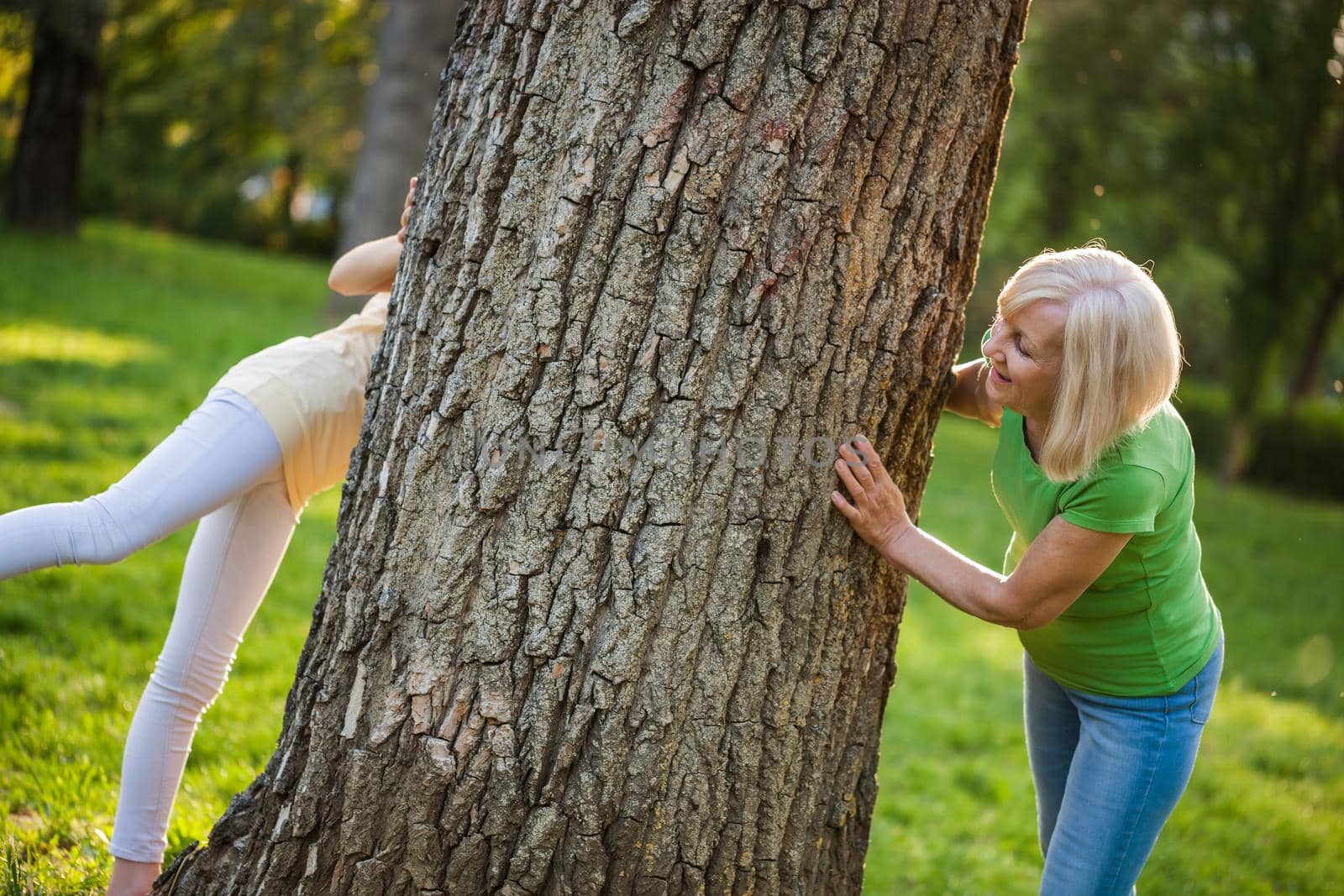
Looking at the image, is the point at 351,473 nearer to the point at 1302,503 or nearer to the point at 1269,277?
the point at 1269,277

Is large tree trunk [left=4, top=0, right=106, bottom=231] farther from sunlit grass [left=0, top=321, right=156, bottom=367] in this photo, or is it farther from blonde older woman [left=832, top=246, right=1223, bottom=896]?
blonde older woman [left=832, top=246, right=1223, bottom=896]

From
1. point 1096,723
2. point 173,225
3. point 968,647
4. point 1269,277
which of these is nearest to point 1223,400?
point 1269,277

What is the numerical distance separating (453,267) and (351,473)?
49 cm

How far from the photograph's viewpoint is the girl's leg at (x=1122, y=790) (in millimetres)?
2318

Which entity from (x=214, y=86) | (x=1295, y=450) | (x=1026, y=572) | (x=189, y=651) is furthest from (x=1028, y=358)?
(x=1295, y=450)

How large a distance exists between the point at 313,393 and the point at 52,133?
1567 cm

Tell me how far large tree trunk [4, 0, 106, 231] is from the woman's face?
50.8 ft

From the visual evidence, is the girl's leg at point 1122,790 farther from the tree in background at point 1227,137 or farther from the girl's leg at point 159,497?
the tree in background at point 1227,137

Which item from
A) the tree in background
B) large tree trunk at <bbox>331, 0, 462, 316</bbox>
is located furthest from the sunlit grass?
the tree in background

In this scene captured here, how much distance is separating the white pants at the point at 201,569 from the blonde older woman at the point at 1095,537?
4.30ft

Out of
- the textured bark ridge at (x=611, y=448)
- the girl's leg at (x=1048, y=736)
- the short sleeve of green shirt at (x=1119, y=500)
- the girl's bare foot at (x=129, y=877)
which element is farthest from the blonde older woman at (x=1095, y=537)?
the girl's bare foot at (x=129, y=877)

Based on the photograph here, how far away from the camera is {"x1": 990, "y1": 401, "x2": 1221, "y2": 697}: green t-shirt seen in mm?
2137

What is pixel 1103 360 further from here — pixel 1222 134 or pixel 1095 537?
pixel 1222 134

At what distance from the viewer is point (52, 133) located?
1509 cm
